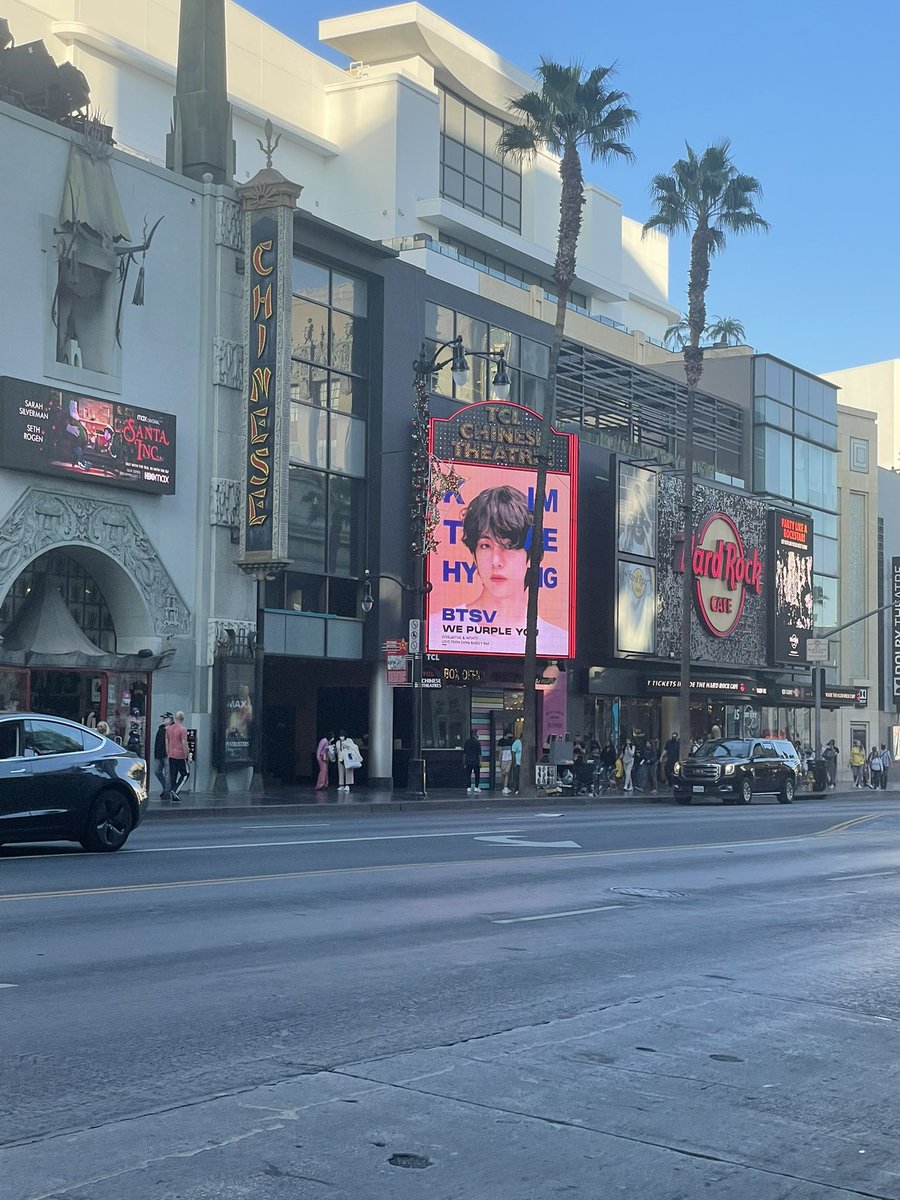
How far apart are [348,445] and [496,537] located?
5.69 m

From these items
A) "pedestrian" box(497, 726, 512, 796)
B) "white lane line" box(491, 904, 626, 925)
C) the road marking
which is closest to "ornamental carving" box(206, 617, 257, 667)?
"pedestrian" box(497, 726, 512, 796)

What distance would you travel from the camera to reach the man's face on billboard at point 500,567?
43438 millimetres

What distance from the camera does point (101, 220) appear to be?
3266cm

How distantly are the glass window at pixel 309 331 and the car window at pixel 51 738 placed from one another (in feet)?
75.2

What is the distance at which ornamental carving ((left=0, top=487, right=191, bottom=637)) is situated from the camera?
3058 cm

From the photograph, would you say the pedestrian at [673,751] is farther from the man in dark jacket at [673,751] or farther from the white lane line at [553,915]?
the white lane line at [553,915]

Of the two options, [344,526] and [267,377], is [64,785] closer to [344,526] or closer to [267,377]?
[267,377]

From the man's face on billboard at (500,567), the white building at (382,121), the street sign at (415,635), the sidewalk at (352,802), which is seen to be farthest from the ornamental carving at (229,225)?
the white building at (382,121)

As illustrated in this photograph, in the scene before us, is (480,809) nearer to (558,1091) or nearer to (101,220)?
(101,220)

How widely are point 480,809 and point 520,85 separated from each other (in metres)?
38.5

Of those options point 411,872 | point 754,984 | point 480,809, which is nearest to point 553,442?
point 480,809

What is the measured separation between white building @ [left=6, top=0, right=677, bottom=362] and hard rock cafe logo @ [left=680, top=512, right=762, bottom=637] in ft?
34.7

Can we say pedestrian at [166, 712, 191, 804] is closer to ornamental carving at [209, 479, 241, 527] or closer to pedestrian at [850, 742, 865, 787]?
ornamental carving at [209, 479, 241, 527]

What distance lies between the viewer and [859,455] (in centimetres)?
7306
